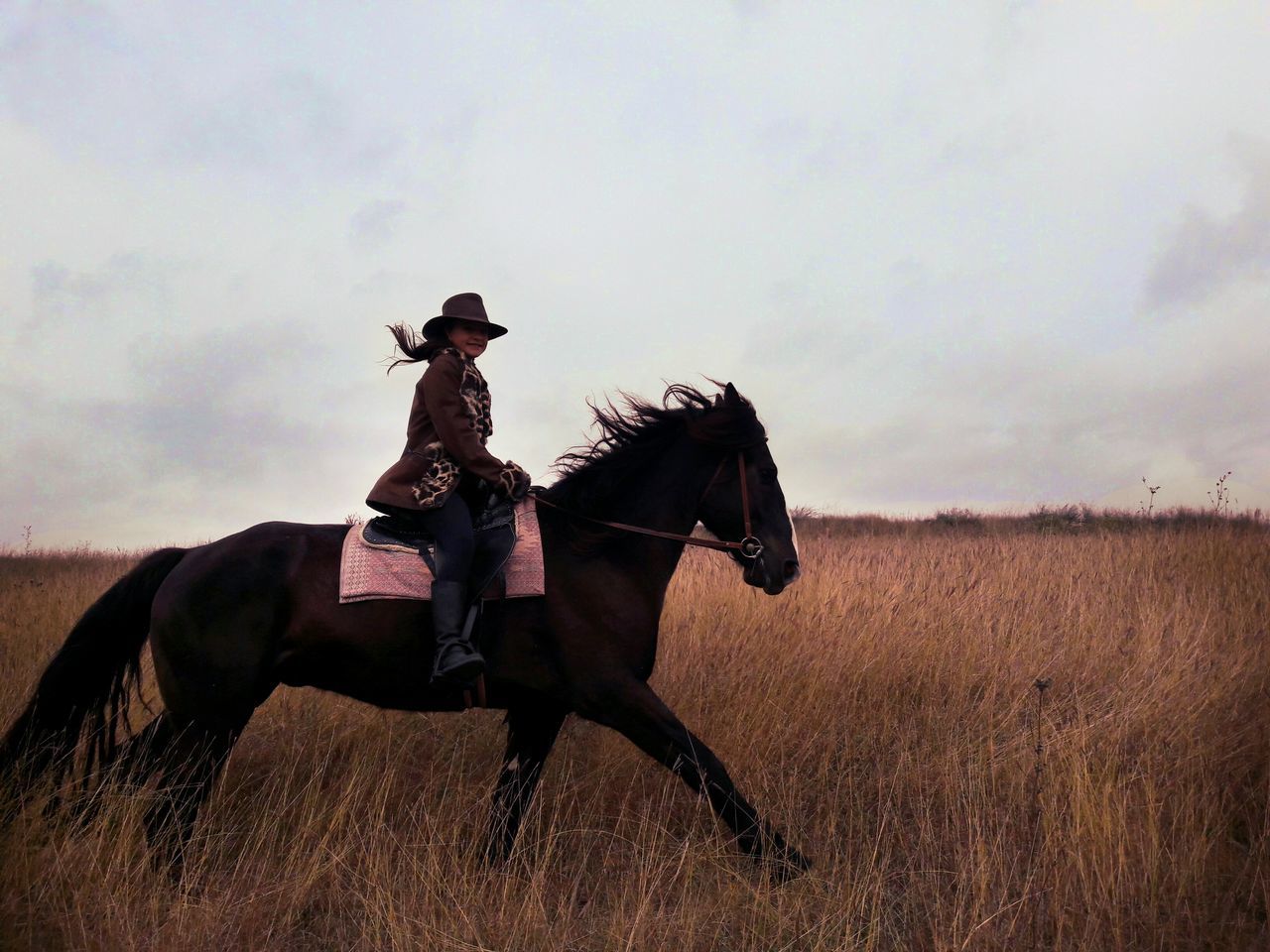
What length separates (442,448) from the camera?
468 cm

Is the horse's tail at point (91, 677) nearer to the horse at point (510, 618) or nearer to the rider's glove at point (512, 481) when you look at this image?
the horse at point (510, 618)

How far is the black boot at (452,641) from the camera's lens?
13.8 feet

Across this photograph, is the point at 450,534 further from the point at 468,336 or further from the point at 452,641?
the point at 468,336

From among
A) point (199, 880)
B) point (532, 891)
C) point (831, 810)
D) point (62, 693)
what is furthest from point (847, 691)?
point (62, 693)

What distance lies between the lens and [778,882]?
4020mm

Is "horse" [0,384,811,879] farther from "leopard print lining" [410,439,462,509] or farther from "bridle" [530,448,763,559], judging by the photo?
"leopard print lining" [410,439,462,509]

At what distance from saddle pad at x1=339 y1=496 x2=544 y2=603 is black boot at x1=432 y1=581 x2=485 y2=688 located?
0.22 meters

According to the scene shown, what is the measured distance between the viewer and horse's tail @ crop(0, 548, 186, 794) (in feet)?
15.9

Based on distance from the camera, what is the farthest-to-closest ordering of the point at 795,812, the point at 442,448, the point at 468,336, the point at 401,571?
the point at 795,812 → the point at 468,336 → the point at 442,448 → the point at 401,571

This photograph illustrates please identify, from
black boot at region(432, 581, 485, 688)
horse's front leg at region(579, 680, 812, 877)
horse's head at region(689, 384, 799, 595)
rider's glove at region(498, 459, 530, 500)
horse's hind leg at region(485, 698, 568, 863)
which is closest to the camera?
horse's front leg at region(579, 680, 812, 877)

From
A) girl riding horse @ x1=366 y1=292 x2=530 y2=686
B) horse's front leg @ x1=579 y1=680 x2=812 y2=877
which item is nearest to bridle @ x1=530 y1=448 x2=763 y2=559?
girl riding horse @ x1=366 y1=292 x2=530 y2=686

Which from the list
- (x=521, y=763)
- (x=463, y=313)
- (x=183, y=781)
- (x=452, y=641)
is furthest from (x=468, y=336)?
(x=183, y=781)

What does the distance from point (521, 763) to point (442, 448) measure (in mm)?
1704

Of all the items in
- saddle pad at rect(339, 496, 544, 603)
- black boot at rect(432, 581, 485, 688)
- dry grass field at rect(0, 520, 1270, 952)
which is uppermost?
saddle pad at rect(339, 496, 544, 603)
